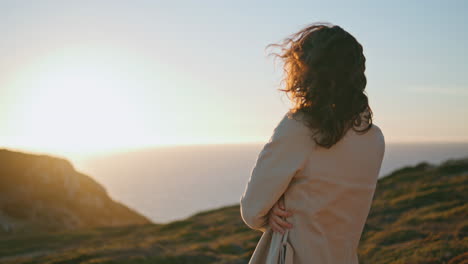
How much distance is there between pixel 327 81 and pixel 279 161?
60 cm

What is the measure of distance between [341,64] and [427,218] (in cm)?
1001

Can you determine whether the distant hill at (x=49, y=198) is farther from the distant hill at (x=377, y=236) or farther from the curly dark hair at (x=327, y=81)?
the curly dark hair at (x=327, y=81)

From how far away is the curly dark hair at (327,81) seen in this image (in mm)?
2449

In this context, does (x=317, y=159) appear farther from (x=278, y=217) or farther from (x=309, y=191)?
(x=278, y=217)

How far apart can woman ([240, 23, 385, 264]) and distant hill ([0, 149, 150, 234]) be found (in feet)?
97.0

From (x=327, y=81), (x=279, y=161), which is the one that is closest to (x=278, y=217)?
(x=279, y=161)

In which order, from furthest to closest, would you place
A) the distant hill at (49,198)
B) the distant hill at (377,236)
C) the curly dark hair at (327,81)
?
the distant hill at (49,198) → the distant hill at (377,236) → the curly dark hair at (327,81)

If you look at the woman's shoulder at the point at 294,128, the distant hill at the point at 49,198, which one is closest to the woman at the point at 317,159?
the woman's shoulder at the point at 294,128

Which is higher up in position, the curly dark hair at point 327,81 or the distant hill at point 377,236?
the curly dark hair at point 327,81

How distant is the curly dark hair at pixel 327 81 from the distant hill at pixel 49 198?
98.0ft

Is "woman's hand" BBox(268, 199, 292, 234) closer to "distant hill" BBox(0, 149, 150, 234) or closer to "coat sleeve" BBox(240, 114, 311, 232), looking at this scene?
"coat sleeve" BBox(240, 114, 311, 232)

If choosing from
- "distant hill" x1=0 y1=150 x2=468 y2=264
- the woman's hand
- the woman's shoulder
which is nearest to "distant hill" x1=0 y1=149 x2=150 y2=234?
"distant hill" x1=0 y1=150 x2=468 y2=264

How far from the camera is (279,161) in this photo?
2.48 m

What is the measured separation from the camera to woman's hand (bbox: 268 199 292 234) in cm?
258
